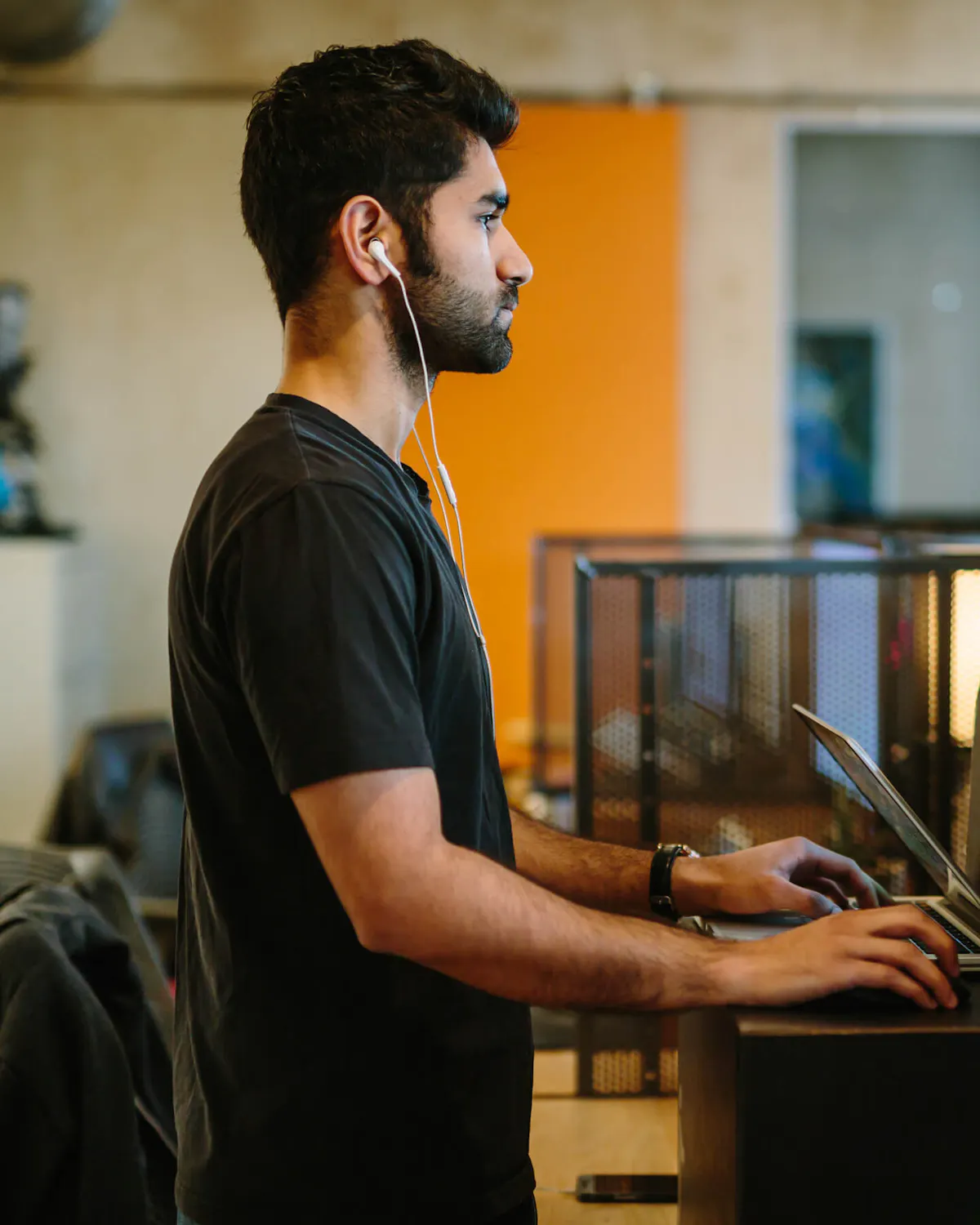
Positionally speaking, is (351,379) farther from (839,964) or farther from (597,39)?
(597,39)

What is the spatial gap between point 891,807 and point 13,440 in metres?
4.33

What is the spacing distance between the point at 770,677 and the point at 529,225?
3.70 m

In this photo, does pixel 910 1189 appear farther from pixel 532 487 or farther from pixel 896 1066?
pixel 532 487

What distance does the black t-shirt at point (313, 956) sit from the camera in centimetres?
83

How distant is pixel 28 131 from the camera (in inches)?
203

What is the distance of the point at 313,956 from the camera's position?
0.88m

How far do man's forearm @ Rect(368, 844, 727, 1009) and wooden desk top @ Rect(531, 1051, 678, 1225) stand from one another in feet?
1.22

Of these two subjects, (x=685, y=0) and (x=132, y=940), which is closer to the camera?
(x=132, y=940)

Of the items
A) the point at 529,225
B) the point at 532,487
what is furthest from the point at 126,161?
the point at 532,487

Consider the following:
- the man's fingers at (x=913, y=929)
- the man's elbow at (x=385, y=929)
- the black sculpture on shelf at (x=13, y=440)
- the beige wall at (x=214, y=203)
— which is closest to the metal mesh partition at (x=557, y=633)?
the beige wall at (x=214, y=203)

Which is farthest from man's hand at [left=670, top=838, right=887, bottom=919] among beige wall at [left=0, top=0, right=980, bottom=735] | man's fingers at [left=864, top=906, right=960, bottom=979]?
beige wall at [left=0, top=0, right=980, bottom=735]

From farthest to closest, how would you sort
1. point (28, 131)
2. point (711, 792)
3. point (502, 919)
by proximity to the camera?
point (28, 131), point (711, 792), point (502, 919)

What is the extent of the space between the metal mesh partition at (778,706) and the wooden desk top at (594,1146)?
147 millimetres

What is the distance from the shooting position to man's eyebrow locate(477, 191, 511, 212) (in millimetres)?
980
